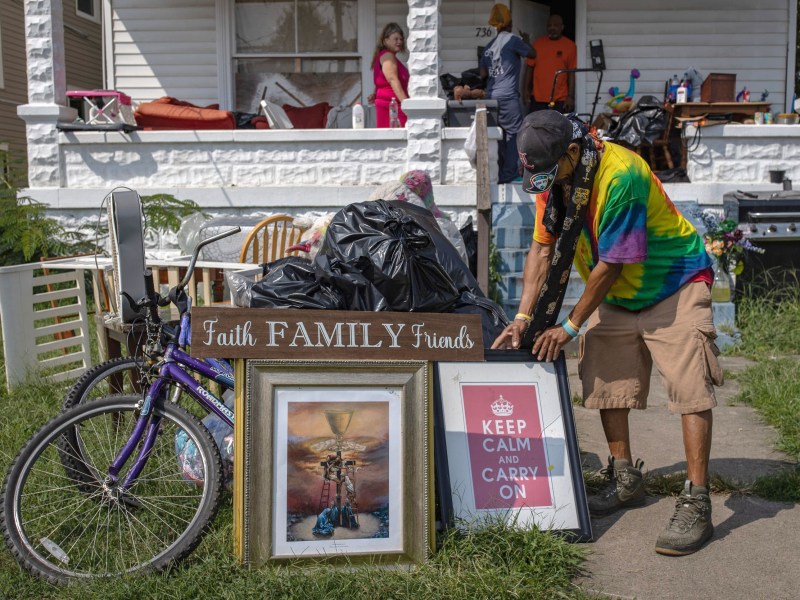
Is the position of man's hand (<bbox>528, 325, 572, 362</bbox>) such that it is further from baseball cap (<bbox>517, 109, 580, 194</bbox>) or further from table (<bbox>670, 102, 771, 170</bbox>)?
table (<bbox>670, 102, 771, 170</bbox>)

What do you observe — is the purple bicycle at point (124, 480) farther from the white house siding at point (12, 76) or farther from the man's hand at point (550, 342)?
the white house siding at point (12, 76)

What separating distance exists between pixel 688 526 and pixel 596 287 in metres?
1.07

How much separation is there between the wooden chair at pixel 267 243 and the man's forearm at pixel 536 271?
2.87m

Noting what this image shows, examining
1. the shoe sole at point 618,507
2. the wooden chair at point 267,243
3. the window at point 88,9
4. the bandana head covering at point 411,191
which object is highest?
the window at point 88,9

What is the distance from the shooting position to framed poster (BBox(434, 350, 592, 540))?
3.70 metres

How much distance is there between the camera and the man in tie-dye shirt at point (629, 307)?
3604 mm

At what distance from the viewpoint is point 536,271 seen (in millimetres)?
4023

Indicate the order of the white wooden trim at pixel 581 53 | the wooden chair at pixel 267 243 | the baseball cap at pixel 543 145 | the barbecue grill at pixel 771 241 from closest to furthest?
the baseball cap at pixel 543 145
the wooden chair at pixel 267 243
the barbecue grill at pixel 771 241
the white wooden trim at pixel 581 53

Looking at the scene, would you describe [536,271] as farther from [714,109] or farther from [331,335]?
[714,109]

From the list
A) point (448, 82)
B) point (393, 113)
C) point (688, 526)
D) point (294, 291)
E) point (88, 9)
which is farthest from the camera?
point (88, 9)

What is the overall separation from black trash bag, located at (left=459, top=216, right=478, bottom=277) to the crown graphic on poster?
509 cm

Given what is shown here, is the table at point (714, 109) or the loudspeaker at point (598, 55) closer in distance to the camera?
the table at point (714, 109)

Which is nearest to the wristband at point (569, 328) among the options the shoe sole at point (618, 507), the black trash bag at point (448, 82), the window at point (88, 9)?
the shoe sole at point (618, 507)

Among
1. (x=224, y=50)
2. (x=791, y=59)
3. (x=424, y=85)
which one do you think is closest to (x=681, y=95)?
(x=791, y=59)
